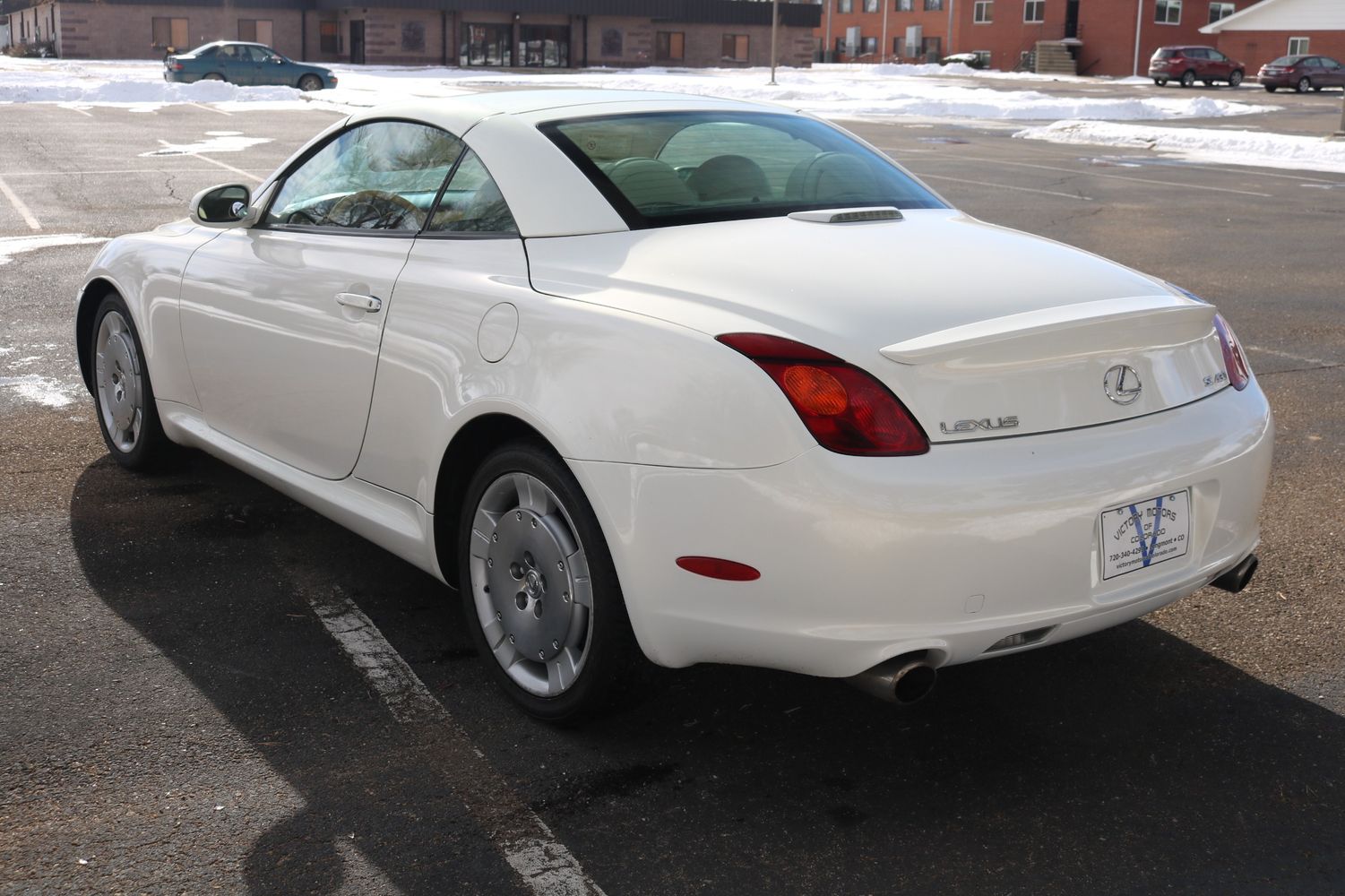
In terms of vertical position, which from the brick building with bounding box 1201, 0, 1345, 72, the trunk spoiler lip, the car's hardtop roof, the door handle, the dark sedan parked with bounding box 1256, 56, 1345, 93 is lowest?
the door handle

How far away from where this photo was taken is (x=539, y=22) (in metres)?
66.8

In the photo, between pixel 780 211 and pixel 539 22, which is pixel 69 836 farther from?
pixel 539 22

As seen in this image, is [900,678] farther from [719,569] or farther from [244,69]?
[244,69]

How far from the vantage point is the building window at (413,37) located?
210ft

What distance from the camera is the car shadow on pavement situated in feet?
9.39

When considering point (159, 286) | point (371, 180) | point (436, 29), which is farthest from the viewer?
point (436, 29)

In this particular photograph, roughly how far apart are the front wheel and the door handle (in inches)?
25.2

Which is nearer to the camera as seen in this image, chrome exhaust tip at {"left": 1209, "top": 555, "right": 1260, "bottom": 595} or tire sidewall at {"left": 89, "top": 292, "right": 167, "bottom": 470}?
chrome exhaust tip at {"left": 1209, "top": 555, "right": 1260, "bottom": 595}

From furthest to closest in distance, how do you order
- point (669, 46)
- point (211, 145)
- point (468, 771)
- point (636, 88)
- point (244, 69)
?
point (669, 46)
point (244, 69)
point (636, 88)
point (211, 145)
point (468, 771)

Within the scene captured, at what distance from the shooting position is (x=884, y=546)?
9.27 feet

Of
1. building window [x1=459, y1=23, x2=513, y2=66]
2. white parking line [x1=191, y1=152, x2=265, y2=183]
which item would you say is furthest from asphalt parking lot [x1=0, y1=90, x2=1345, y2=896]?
building window [x1=459, y1=23, x2=513, y2=66]

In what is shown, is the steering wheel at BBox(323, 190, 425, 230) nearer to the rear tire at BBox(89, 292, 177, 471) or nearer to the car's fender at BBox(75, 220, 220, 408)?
the car's fender at BBox(75, 220, 220, 408)

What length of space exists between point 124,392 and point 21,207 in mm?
10132

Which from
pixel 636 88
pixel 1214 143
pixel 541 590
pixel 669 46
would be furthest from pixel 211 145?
pixel 669 46
